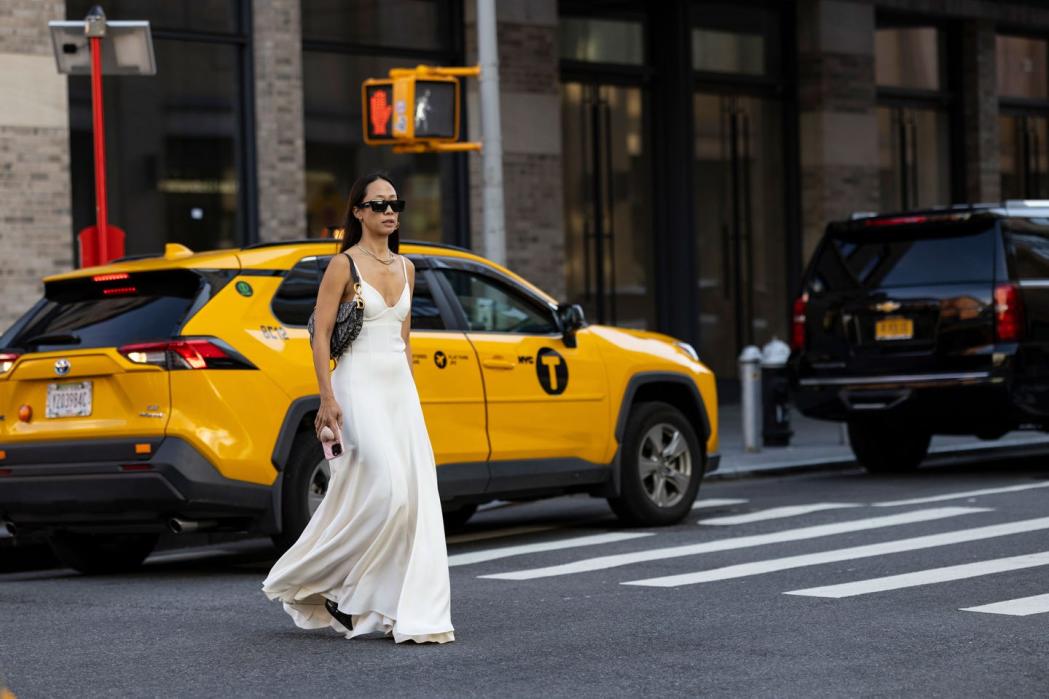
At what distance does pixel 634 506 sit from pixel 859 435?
14.7 ft

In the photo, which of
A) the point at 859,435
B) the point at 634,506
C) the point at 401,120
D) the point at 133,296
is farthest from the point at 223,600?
the point at 859,435

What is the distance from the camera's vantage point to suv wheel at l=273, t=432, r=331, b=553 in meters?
9.75

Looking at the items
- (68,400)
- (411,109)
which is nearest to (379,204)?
(68,400)

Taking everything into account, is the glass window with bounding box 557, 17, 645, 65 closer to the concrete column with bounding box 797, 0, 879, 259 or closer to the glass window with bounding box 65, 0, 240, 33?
the concrete column with bounding box 797, 0, 879, 259

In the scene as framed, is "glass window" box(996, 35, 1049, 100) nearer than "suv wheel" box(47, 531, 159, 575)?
No

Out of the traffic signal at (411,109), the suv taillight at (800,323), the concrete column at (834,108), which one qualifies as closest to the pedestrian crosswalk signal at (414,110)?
the traffic signal at (411,109)

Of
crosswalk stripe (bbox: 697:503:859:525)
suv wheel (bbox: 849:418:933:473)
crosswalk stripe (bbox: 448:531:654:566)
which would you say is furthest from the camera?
suv wheel (bbox: 849:418:933:473)

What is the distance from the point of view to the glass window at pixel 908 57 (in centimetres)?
2541

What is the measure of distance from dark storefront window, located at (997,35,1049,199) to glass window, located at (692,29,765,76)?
4774mm

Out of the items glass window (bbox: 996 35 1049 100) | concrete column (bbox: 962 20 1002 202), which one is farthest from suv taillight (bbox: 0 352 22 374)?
glass window (bbox: 996 35 1049 100)

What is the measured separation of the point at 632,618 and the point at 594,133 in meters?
14.6

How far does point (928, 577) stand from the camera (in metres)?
9.10

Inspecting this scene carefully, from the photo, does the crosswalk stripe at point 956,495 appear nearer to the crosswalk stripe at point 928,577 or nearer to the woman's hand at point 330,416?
the crosswalk stripe at point 928,577

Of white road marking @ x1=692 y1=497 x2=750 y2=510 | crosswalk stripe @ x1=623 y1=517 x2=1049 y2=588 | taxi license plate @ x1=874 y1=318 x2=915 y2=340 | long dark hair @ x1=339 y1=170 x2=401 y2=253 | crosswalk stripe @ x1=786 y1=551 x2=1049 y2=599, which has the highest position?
long dark hair @ x1=339 y1=170 x2=401 y2=253
